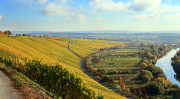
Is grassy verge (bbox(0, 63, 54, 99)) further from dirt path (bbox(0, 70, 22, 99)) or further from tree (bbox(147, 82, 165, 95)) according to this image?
tree (bbox(147, 82, 165, 95))

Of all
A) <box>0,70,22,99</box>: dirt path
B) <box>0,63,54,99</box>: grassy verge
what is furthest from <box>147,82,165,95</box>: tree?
<box>0,70,22,99</box>: dirt path

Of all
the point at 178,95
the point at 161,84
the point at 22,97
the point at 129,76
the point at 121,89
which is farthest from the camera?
the point at 129,76

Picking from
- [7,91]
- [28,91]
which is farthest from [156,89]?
[7,91]

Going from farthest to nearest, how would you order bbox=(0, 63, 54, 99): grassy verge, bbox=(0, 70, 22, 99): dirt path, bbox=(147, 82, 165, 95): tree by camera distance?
bbox=(147, 82, 165, 95): tree → bbox=(0, 63, 54, 99): grassy verge → bbox=(0, 70, 22, 99): dirt path

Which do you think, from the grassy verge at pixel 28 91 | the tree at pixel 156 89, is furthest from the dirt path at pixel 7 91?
the tree at pixel 156 89

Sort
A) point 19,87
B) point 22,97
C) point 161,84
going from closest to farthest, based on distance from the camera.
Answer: point 22,97, point 19,87, point 161,84

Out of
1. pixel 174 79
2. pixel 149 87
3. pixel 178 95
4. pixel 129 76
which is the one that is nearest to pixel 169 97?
pixel 178 95

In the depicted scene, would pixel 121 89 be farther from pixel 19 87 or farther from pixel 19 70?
pixel 19 87

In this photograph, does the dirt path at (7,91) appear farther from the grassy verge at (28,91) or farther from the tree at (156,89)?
the tree at (156,89)

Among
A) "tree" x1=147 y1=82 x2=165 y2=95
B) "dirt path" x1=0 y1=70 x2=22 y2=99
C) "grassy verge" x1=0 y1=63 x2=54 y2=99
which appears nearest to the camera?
"dirt path" x1=0 y1=70 x2=22 y2=99

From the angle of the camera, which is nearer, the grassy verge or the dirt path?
the dirt path

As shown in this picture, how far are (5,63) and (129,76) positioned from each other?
81687 mm

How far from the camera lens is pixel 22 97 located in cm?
2172

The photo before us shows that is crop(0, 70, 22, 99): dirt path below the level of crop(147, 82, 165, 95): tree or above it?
above
